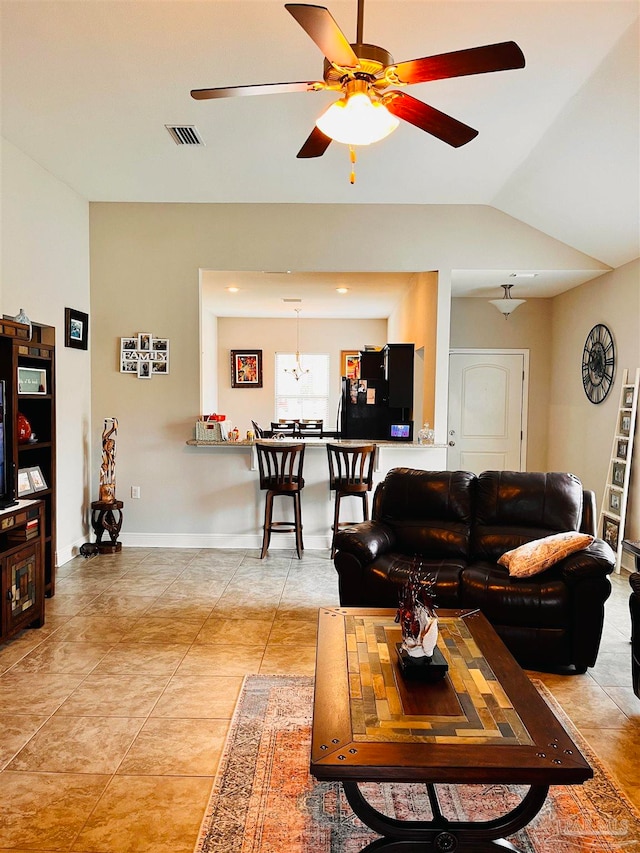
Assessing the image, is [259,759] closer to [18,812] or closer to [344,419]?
[18,812]

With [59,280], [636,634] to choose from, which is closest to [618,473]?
[636,634]

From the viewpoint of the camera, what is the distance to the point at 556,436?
23.7 feet

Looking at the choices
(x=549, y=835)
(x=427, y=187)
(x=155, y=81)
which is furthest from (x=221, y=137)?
(x=549, y=835)

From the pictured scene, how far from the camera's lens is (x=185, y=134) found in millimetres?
4219

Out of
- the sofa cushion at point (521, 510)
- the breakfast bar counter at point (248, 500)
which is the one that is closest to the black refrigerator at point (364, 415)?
the breakfast bar counter at point (248, 500)

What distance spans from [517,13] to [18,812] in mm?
3809

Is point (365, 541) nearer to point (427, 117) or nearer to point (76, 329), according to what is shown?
point (427, 117)

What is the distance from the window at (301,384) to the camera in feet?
38.1

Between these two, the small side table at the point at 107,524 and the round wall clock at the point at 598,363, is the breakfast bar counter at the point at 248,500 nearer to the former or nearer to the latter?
the small side table at the point at 107,524

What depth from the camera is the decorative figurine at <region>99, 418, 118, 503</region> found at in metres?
5.52

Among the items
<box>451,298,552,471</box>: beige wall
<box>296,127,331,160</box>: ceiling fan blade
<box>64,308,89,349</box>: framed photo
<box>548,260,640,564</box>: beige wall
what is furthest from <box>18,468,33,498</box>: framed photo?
<box>451,298,552,471</box>: beige wall

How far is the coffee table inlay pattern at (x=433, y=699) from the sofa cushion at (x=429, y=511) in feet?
4.52

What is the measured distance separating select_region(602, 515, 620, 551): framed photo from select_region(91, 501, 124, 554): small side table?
432 cm

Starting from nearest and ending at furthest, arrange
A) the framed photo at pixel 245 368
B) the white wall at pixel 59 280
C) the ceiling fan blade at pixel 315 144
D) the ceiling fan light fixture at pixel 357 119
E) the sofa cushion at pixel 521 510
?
the ceiling fan light fixture at pixel 357 119 < the ceiling fan blade at pixel 315 144 < the sofa cushion at pixel 521 510 < the white wall at pixel 59 280 < the framed photo at pixel 245 368
